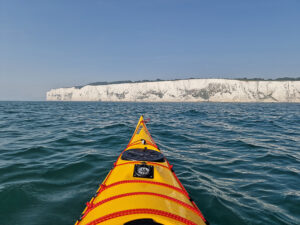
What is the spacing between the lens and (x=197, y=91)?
368 ft

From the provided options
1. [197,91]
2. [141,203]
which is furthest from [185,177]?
[197,91]

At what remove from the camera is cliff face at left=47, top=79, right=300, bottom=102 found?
95.7 m

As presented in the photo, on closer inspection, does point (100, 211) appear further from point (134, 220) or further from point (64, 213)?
point (64, 213)

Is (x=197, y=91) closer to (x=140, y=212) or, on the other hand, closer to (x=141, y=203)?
(x=141, y=203)

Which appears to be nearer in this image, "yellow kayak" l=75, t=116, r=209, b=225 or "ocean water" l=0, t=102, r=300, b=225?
"yellow kayak" l=75, t=116, r=209, b=225

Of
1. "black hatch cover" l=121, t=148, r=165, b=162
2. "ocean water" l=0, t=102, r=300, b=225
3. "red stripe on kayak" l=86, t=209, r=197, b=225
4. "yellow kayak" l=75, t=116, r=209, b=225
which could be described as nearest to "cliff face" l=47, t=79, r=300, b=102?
"ocean water" l=0, t=102, r=300, b=225

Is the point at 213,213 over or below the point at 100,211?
below

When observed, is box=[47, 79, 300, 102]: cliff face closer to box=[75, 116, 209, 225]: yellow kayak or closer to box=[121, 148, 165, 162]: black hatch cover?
box=[121, 148, 165, 162]: black hatch cover

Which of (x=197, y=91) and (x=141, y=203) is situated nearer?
(x=141, y=203)

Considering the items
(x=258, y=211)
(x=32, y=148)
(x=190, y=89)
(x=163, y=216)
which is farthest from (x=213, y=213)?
(x=190, y=89)

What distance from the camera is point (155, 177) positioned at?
363 cm

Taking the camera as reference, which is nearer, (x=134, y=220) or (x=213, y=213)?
(x=134, y=220)

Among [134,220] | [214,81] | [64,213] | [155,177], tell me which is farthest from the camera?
[214,81]

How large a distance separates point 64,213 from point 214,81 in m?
117
